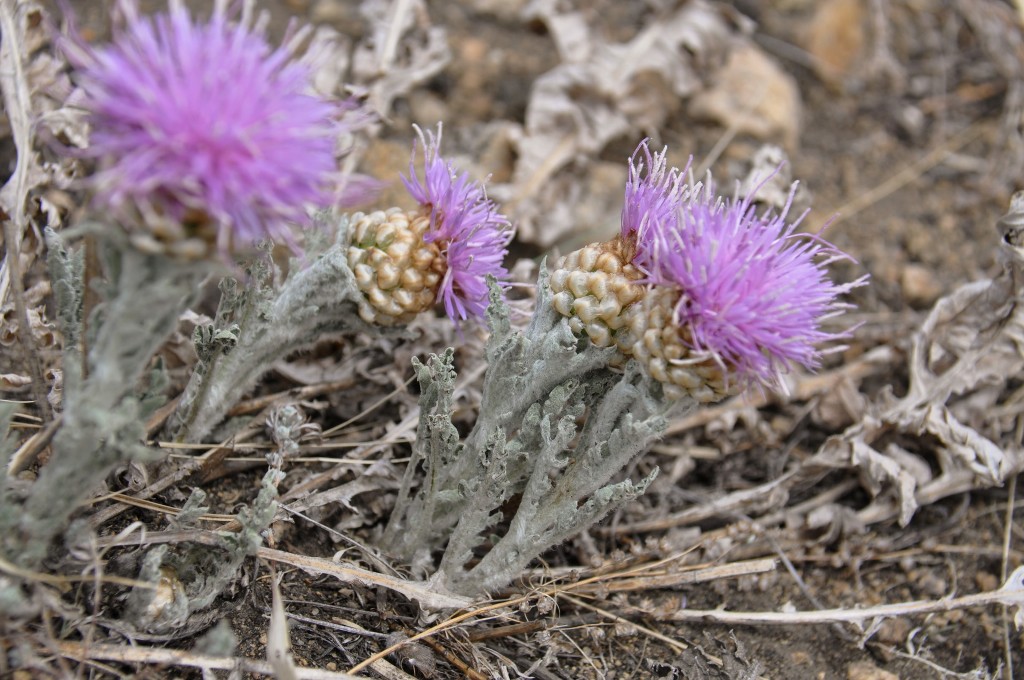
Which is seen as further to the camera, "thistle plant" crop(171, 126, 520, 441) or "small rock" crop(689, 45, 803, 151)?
"small rock" crop(689, 45, 803, 151)

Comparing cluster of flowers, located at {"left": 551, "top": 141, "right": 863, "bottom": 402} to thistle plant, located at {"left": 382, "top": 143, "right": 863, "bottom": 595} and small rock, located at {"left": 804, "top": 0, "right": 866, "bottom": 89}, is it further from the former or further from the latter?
small rock, located at {"left": 804, "top": 0, "right": 866, "bottom": 89}

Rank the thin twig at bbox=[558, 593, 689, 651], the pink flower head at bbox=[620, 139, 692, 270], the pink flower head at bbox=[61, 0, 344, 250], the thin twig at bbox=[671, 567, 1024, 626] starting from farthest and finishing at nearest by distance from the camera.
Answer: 1. the thin twig at bbox=[671, 567, 1024, 626]
2. the thin twig at bbox=[558, 593, 689, 651]
3. the pink flower head at bbox=[620, 139, 692, 270]
4. the pink flower head at bbox=[61, 0, 344, 250]

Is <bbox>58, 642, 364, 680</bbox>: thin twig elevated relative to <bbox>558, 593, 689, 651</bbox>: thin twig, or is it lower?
elevated

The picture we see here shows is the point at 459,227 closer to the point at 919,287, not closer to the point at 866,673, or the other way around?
the point at 866,673

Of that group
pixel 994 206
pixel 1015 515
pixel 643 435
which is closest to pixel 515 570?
pixel 643 435

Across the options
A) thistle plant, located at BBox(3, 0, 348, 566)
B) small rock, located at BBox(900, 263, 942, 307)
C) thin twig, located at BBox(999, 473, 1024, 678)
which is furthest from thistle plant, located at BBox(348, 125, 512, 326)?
small rock, located at BBox(900, 263, 942, 307)

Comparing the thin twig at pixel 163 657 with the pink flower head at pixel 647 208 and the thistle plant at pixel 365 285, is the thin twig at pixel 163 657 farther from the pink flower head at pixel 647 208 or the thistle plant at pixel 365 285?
the pink flower head at pixel 647 208

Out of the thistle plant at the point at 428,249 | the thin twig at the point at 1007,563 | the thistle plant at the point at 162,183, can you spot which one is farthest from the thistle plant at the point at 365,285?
the thin twig at the point at 1007,563
